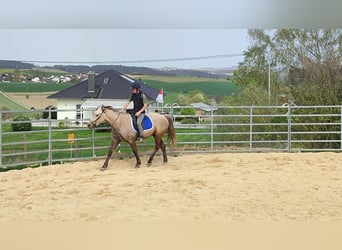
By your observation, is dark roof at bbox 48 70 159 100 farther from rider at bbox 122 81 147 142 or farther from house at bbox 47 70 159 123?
rider at bbox 122 81 147 142

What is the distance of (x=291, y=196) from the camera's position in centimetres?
278

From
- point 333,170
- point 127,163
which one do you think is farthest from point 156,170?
point 333,170

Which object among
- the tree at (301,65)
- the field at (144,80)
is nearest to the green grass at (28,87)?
the field at (144,80)

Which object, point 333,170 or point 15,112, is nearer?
point 333,170

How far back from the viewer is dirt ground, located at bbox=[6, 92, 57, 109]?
13.0 feet

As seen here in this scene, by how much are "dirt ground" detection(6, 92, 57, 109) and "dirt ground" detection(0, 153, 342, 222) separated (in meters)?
0.68

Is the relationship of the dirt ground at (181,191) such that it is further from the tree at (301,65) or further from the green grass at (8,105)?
the tree at (301,65)

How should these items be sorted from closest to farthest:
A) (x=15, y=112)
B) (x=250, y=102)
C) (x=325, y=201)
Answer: (x=325, y=201), (x=15, y=112), (x=250, y=102)

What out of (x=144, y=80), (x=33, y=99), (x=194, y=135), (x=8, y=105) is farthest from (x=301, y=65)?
(x=8, y=105)

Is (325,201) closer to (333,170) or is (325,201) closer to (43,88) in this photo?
(333,170)

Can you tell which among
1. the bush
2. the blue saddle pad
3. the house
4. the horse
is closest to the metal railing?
Result: the bush

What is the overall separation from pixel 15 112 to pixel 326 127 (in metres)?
3.89

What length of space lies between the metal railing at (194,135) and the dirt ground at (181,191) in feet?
1.24

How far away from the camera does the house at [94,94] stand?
4.54 metres
